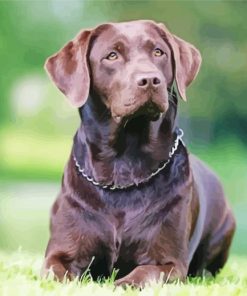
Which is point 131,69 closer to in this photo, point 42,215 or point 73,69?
point 73,69

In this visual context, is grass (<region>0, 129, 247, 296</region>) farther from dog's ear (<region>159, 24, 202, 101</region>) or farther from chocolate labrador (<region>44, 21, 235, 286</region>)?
dog's ear (<region>159, 24, 202, 101</region>)

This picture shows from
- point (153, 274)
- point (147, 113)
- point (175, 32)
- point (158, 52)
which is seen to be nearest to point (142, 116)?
point (147, 113)

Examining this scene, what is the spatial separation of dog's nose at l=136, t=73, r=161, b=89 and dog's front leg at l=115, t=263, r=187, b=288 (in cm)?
66

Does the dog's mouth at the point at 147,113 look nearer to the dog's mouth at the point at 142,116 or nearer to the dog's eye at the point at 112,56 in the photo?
the dog's mouth at the point at 142,116

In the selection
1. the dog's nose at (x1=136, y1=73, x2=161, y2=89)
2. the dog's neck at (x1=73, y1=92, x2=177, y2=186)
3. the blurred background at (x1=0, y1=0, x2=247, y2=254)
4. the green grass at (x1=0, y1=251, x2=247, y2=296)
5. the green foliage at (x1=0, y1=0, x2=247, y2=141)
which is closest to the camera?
the green grass at (x1=0, y1=251, x2=247, y2=296)

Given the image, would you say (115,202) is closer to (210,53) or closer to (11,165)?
(11,165)

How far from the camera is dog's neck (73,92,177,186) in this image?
3.71 meters

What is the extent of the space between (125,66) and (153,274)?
0.73 meters

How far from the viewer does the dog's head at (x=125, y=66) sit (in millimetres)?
3428

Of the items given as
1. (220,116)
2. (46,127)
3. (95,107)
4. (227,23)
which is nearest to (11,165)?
(46,127)

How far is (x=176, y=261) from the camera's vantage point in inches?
144

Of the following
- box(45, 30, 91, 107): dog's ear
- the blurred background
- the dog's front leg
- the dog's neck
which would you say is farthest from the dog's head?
the blurred background

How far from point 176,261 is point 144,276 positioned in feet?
0.57

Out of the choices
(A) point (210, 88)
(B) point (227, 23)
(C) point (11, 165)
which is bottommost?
(C) point (11, 165)
